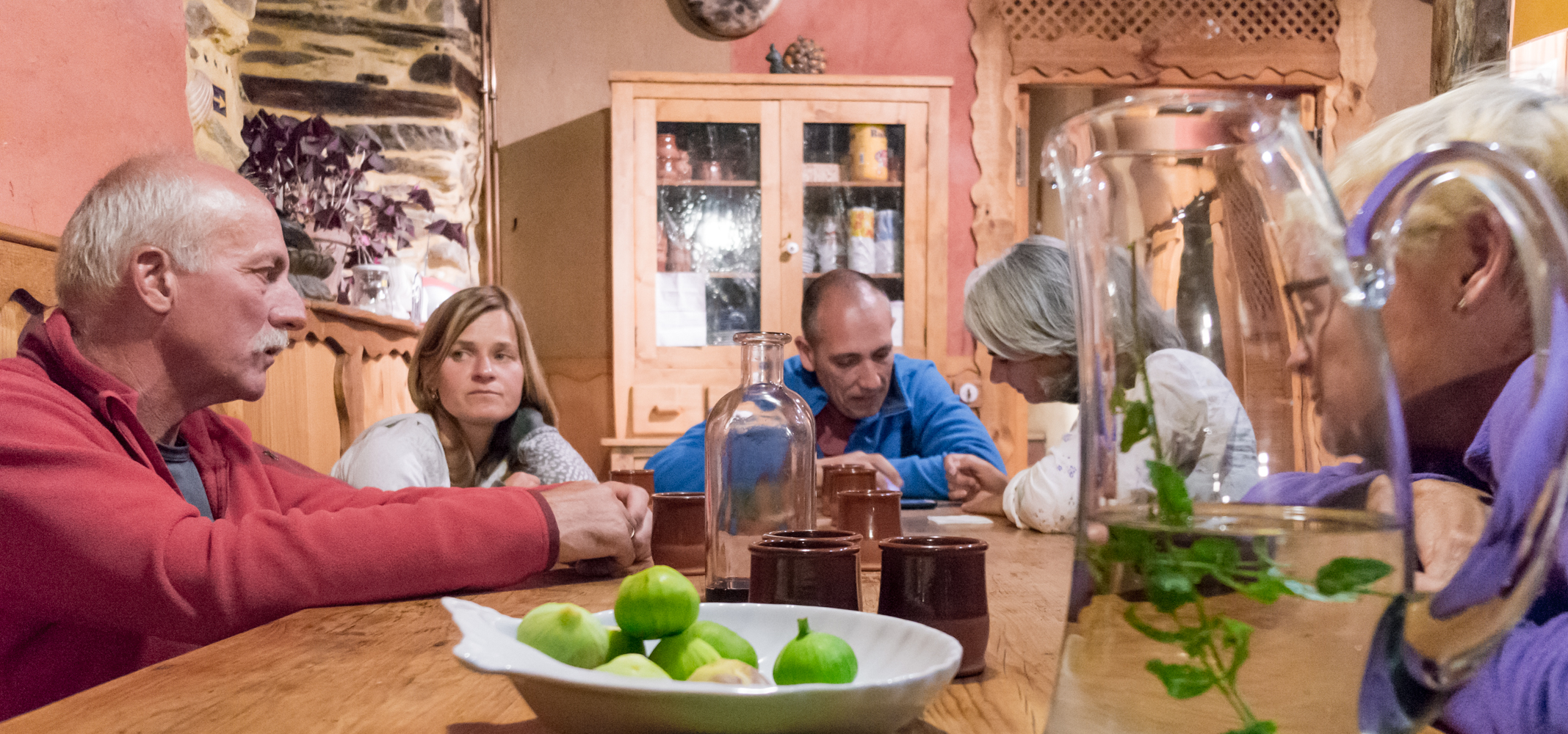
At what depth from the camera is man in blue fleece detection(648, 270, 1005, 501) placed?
265 cm

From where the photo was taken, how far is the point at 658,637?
553 millimetres

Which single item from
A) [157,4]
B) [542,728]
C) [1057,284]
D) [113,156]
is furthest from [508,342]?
[542,728]

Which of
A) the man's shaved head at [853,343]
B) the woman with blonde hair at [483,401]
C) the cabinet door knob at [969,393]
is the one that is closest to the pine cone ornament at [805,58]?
the cabinet door knob at [969,393]

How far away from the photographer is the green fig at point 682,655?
53cm

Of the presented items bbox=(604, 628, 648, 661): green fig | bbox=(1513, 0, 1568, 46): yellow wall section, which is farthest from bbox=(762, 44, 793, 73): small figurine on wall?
bbox=(604, 628, 648, 661): green fig

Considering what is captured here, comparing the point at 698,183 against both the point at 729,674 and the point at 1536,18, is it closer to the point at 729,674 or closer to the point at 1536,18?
the point at 1536,18

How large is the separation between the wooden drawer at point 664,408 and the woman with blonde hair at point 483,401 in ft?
4.63

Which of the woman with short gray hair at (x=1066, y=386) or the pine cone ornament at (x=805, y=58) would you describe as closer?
the woman with short gray hair at (x=1066, y=386)

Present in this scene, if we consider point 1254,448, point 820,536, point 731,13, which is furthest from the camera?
point 731,13

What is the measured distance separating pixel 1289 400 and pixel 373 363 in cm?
278

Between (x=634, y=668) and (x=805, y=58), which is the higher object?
(x=805, y=58)

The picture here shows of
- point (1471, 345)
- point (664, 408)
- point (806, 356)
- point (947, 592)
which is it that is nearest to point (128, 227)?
point (947, 592)

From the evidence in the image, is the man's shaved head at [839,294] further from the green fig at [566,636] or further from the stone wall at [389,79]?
the green fig at [566,636]

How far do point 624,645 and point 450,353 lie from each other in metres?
1.73
